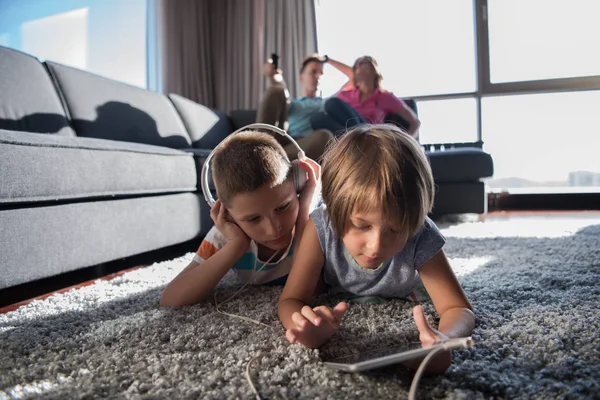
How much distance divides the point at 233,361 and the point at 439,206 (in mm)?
2021

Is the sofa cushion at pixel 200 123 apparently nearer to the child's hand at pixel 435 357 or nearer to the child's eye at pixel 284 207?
the child's eye at pixel 284 207

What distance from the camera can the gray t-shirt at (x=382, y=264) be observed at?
78 cm

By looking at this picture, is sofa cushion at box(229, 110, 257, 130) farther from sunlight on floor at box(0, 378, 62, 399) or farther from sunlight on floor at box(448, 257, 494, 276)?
sunlight on floor at box(0, 378, 62, 399)

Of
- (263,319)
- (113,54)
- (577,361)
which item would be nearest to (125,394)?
(263,319)

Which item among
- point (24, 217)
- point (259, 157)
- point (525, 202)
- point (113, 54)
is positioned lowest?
point (525, 202)

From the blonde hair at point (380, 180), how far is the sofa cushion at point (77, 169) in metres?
0.73

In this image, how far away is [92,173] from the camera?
1.22 m

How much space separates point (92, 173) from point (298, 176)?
0.60m

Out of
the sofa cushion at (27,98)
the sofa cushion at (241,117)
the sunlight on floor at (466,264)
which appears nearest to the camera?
the sunlight on floor at (466,264)

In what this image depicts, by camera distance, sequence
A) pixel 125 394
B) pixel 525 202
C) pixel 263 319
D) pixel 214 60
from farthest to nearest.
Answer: pixel 214 60 → pixel 525 202 → pixel 263 319 → pixel 125 394

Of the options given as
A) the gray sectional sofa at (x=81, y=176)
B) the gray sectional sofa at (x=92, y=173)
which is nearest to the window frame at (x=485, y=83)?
the gray sectional sofa at (x=92, y=173)

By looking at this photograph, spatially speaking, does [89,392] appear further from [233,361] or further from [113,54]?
[113,54]

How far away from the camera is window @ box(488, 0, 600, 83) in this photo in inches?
126

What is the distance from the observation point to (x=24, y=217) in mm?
1024
